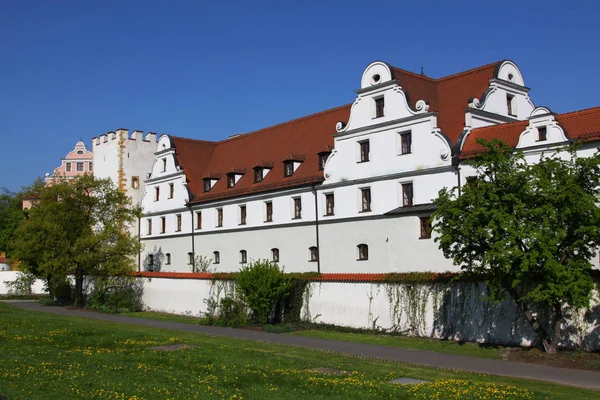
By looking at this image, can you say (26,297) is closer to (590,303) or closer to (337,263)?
(337,263)

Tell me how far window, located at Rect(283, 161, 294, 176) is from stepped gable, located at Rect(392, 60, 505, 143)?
989 cm

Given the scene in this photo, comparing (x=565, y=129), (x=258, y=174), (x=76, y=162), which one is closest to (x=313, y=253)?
(x=258, y=174)

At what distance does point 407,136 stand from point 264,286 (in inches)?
440

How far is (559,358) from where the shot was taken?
19281 mm

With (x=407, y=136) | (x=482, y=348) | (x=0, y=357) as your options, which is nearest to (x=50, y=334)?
(x=0, y=357)

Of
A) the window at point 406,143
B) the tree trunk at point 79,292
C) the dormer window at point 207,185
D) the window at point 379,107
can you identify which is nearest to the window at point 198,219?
the dormer window at point 207,185

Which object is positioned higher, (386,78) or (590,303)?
(386,78)

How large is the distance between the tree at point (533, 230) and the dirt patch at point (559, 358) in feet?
1.56

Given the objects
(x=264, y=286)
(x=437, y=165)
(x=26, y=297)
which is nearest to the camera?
(x=264, y=286)

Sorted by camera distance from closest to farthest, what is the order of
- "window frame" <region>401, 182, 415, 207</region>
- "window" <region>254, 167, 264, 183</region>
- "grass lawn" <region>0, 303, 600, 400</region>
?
Result: "grass lawn" <region>0, 303, 600, 400</region>, "window frame" <region>401, 182, 415, 207</region>, "window" <region>254, 167, 264, 183</region>

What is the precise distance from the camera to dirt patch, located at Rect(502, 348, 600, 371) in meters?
18.2

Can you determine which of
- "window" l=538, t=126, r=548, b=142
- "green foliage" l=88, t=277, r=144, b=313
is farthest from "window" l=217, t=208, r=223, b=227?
"window" l=538, t=126, r=548, b=142

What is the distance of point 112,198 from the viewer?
43.6 meters

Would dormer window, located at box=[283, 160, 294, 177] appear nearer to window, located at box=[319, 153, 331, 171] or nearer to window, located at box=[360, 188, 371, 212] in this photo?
window, located at box=[319, 153, 331, 171]
